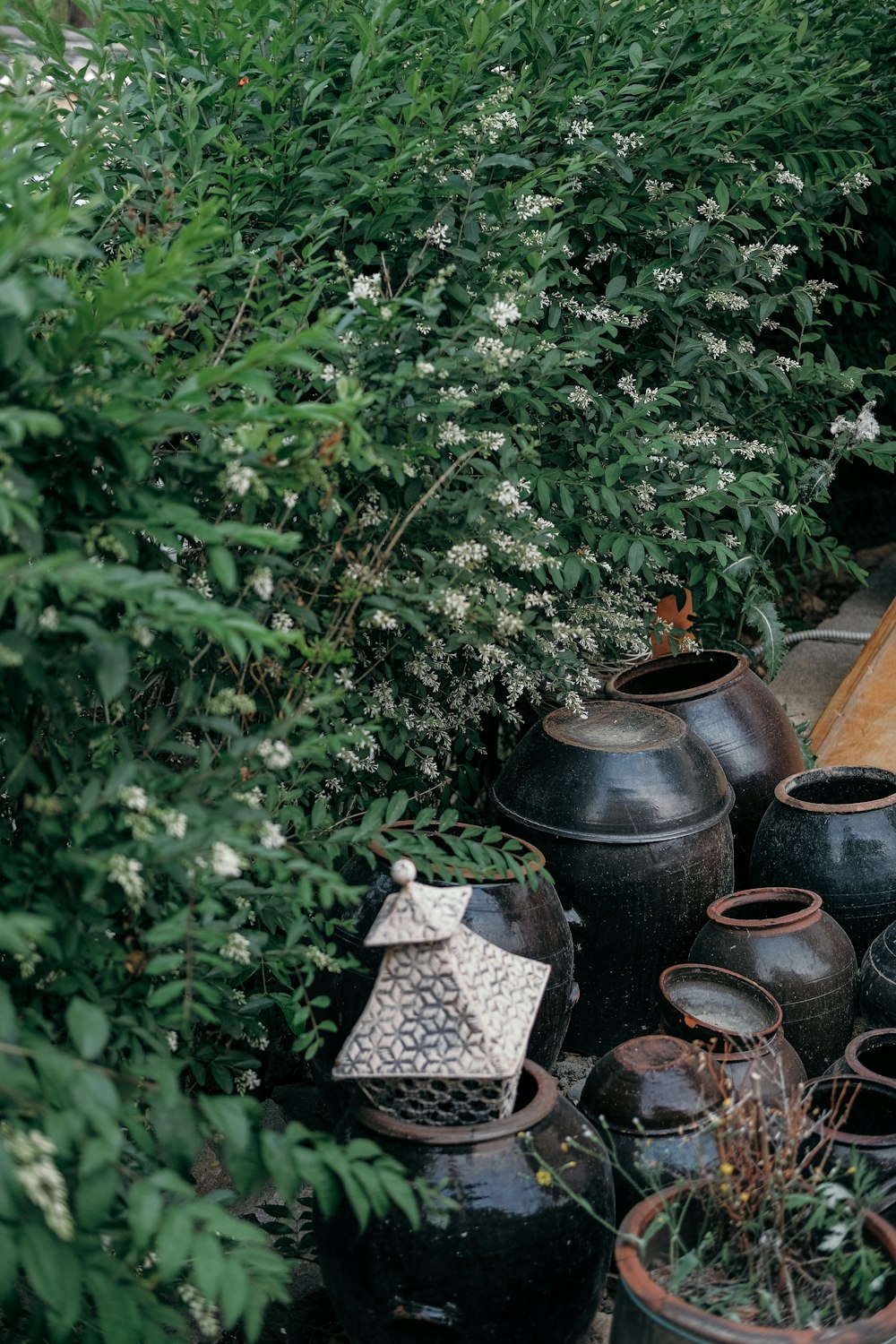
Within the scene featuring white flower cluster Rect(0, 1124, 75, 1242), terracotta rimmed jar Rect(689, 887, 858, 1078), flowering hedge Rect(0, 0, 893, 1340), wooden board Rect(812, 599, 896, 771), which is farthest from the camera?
wooden board Rect(812, 599, 896, 771)

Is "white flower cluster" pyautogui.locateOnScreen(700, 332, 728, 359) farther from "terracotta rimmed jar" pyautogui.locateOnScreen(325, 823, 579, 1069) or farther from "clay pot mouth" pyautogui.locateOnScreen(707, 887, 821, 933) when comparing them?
"terracotta rimmed jar" pyautogui.locateOnScreen(325, 823, 579, 1069)

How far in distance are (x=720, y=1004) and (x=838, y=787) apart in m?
1.06

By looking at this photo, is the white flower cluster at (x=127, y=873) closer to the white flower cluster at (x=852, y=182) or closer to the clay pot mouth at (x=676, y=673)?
the clay pot mouth at (x=676, y=673)

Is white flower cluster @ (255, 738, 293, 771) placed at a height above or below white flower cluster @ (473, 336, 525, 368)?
below

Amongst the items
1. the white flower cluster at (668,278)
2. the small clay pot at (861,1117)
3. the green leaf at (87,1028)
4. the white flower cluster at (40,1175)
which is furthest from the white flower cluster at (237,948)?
the white flower cluster at (668,278)

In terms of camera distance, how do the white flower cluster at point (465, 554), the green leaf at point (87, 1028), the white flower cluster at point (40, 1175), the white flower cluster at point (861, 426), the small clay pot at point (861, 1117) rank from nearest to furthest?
the white flower cluster at point (40, 1175)
the green leaf at point (87, 1028)
the small clay pot at point (861, 1117)
the white flower cluster at point (465, 554)
the white flower cluster at point (861, 426)

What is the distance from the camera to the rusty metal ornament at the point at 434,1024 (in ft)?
7.36

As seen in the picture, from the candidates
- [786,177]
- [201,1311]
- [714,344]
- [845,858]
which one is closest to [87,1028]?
[201,1311]

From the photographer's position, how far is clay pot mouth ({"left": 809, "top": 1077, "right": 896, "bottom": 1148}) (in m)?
2.78

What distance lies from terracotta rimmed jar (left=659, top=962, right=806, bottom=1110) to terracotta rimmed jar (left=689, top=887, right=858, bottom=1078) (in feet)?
0.27

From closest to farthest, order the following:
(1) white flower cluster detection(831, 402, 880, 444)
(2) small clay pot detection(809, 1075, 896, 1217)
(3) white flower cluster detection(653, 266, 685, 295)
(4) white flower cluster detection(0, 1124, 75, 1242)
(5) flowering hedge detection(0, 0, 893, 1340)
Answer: (4) white flower cluster detection(0, 1124, 75, 1242), (5) flowering hedge detection(0, 0, 893, 1340), (2) small clay pot detection(809, 1075, 896, 1217), (3) white flower cluster detection(653, 266, 685, 295), (1) white flower cluster detection(831, 402, 880, 444)

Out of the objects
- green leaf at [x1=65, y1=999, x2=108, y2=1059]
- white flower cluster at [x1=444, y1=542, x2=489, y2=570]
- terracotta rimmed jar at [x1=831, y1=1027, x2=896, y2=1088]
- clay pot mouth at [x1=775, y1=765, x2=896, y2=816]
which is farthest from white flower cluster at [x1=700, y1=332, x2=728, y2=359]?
green leaf at [x1=65, y1=999, x2=108, y2=1059]

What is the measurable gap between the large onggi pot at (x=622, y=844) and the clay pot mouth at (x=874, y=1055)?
0.65 metres

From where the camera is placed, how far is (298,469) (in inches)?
84.1
